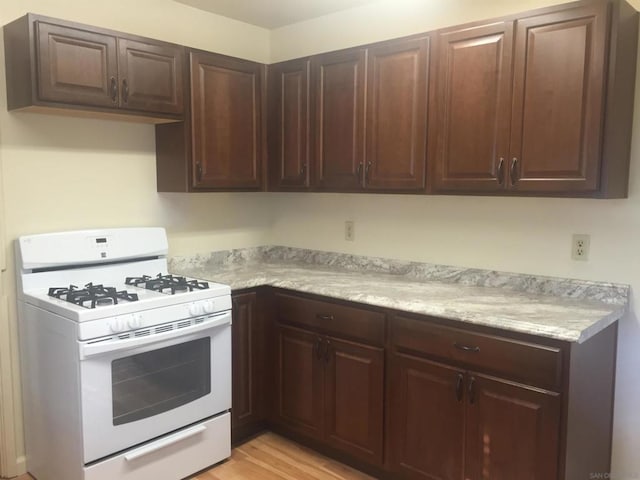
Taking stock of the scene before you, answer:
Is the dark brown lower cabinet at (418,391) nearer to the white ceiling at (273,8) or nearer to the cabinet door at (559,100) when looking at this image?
the cabinet door at (559,100)

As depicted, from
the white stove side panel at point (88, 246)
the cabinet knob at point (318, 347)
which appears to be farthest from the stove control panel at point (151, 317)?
the white stove side panel at point (88, 246)

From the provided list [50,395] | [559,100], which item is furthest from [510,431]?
[50,395]

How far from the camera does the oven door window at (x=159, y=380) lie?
7.57ft

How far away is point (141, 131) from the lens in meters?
3.01

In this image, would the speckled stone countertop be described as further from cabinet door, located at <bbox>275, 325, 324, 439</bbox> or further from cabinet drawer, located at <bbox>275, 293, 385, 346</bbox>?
cabinet door, located at <bbox>275, 325, 324, 439</bbox>

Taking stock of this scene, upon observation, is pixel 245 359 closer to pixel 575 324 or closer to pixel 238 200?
pixel 238 200

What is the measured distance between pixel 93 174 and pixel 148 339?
1.05 metres

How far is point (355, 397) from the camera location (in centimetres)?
262

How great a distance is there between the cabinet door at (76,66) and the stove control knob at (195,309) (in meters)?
1.05

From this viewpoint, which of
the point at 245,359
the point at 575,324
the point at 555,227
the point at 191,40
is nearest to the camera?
the point at 575,324

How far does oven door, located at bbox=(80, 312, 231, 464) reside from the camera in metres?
2.21

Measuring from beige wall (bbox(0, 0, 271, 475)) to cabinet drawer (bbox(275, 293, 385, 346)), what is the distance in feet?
2.71

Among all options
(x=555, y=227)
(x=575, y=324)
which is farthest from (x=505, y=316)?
(x=555, y=227)

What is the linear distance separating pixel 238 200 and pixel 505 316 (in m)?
2.06
